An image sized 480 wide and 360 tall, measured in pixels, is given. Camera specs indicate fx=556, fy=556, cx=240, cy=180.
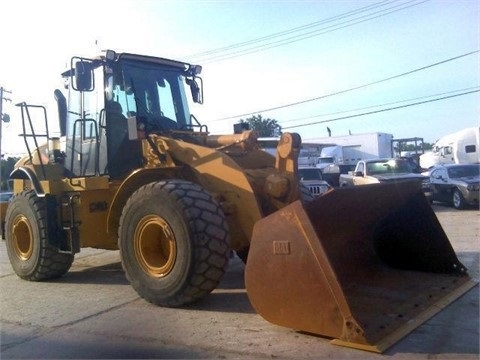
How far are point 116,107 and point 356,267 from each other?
3864 mm

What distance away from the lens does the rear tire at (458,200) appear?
17.2 meters

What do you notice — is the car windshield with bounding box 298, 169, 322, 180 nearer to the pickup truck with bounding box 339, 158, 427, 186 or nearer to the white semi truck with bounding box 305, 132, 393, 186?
the pickup truck with bounding box 339, 158, 427, 186

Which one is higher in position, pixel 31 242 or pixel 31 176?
pixel 31 176

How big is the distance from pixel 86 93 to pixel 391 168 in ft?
41.5

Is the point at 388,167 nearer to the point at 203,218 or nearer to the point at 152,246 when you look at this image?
the point at 152,246

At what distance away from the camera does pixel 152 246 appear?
641cm

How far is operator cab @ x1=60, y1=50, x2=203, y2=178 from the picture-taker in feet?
24.9

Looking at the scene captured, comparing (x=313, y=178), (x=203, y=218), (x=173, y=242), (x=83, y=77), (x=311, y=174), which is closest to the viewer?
(x=203, y=218)

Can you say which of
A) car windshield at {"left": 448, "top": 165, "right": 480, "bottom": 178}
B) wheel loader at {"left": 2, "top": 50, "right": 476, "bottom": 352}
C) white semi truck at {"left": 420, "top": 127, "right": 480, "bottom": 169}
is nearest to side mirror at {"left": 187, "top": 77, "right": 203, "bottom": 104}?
wheel loader at {"left": 2, "top": 50, "right": 476, "bottom": 352}

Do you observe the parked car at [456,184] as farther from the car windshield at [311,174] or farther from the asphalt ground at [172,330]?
the asphalt ground at [172,330]

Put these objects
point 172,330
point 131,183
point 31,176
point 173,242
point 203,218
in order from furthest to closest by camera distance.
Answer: point 31,176
point 131,183
point 173,242
point 203,218
point 172,330

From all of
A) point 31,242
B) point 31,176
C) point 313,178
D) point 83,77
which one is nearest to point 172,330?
point 83,77

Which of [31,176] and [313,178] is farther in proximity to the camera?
[313,178]

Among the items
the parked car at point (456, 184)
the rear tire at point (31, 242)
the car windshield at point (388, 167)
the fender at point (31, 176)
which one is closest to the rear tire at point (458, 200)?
the parked car at point (456, 184)
